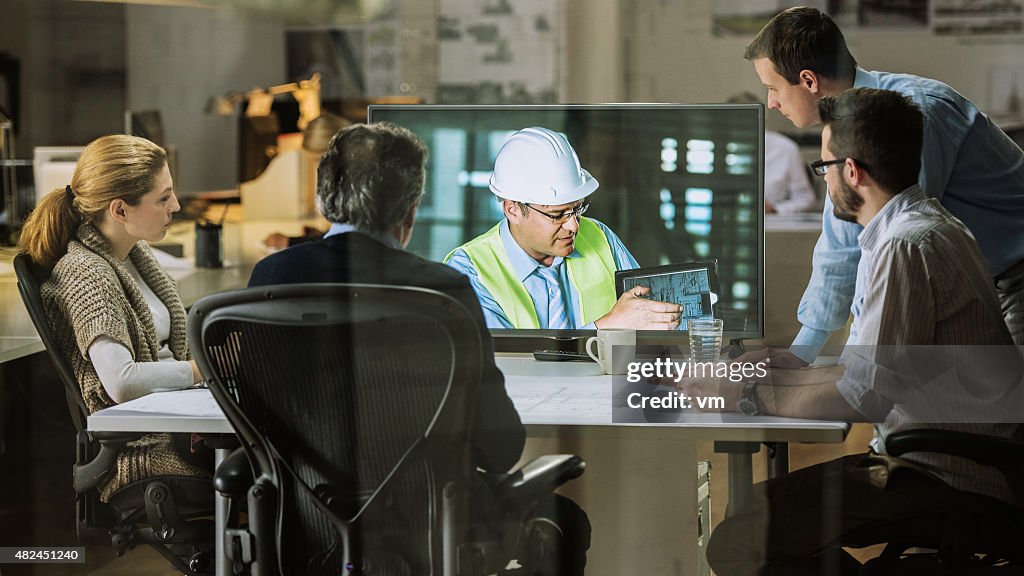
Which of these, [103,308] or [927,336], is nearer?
[927,336]

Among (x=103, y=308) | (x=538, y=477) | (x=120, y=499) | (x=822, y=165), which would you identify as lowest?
(x=120, y=499)

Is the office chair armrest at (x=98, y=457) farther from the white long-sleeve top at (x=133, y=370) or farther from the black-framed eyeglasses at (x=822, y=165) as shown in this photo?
the black-framed eyeglasses at (x=822, y=165)

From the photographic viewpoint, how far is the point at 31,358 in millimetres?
2053

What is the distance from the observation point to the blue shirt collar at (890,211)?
1654mm

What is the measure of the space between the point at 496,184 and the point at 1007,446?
2.93 ft

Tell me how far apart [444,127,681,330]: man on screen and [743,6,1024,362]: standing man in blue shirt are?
0.27 metres

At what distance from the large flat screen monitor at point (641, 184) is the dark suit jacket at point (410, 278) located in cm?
7

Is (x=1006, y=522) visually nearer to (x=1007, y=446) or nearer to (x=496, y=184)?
(x=1007, y=446)

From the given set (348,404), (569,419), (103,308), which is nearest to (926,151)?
(569,419)

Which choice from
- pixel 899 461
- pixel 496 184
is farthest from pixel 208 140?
pixel 899 461

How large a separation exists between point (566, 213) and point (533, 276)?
0.11 meters

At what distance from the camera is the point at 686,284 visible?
5.87 ft

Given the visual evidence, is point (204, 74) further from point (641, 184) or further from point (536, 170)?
point (641, 184)

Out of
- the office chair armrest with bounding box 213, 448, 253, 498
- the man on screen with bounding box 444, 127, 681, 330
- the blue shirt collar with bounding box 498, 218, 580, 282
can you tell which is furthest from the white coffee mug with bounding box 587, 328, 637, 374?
the office chair armrest with bounding box 213, 448, 253, 498
